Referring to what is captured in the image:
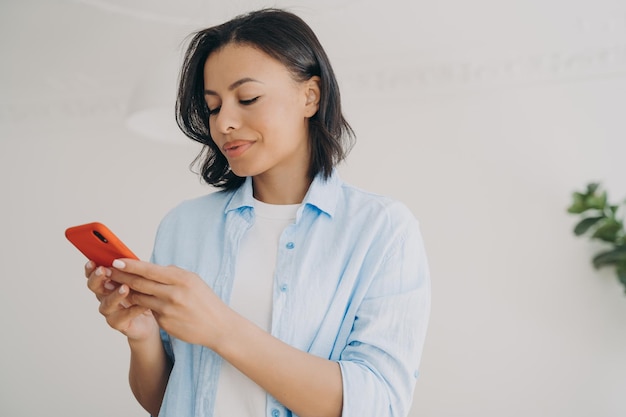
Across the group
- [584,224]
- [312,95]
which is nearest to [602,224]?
[584,224]

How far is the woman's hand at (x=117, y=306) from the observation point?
886mm

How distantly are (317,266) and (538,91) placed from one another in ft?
7.96

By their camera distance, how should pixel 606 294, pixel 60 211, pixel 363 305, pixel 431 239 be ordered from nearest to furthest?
pixel 363 305 < pixel 606 294 < pixel 431 239 < pixel 60 211

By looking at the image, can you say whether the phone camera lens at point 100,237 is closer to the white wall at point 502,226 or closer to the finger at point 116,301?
the finger at point 116,301

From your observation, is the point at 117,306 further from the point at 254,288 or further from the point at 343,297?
the point at 343,297

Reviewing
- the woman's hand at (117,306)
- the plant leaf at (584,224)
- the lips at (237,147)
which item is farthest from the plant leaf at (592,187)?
the woman's hand at (117,306)

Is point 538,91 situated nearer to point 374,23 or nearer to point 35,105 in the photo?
point 374,23

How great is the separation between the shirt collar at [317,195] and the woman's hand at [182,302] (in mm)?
248

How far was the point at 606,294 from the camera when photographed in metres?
2.88

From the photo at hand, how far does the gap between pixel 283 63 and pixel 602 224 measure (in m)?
2.28

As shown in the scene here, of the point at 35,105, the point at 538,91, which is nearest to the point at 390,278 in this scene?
the point at 538,91

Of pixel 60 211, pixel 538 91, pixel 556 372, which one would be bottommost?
pixel 556 372

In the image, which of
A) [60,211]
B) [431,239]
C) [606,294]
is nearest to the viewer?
[606,294]

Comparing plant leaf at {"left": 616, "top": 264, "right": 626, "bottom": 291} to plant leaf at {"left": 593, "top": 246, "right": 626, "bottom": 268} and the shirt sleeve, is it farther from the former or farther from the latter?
the shirt sleeve
